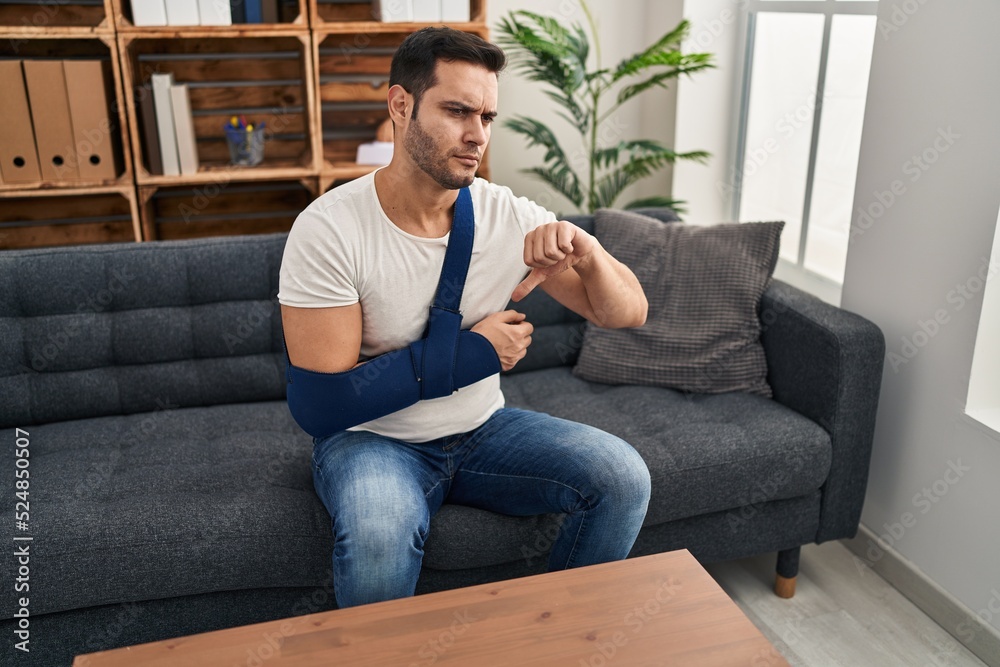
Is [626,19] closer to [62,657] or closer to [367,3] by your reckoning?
[367,3]

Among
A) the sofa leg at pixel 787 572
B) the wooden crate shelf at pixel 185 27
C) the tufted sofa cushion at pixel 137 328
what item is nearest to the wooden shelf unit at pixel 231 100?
the wooden crate shelf at pixel 185 27

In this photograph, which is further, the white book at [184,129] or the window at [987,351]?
the white book at [184,129]

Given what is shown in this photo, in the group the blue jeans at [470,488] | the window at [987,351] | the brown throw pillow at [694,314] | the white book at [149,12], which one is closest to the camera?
the blue jeans at [470,488]

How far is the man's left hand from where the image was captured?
4.94 ft

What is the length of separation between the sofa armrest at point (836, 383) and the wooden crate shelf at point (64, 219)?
2.12m

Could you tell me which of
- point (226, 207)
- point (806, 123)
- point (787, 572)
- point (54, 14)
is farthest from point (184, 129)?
point (787, 572)

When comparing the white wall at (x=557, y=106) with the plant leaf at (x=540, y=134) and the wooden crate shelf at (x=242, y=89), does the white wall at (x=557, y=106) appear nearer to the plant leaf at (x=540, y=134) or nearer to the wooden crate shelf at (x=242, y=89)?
the plant leaf at (x=540, y=134)

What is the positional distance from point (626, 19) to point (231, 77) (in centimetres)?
145

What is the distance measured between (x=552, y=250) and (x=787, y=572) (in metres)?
1.07

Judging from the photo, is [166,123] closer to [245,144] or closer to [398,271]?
[245,144]

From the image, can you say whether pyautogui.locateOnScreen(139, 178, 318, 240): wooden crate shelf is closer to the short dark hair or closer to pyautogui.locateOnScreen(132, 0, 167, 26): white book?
pyautogui.locateOnScreen(132, 0, 167, 26): white book

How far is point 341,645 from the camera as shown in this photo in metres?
1.15

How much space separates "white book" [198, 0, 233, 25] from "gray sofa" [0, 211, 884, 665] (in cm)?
90

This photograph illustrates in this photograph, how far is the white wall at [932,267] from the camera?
181 cm
